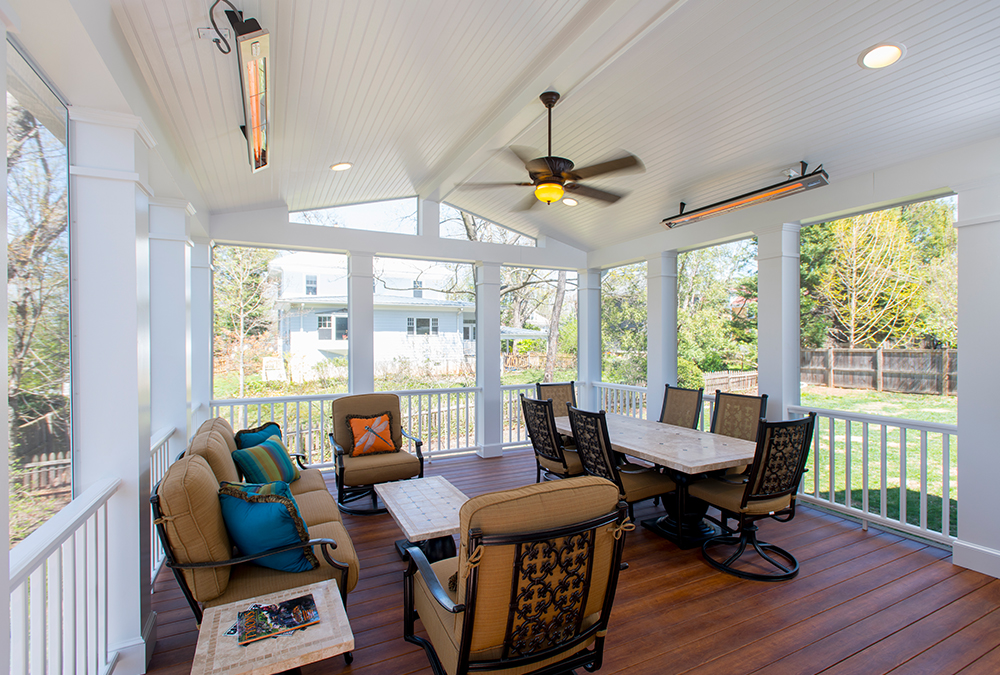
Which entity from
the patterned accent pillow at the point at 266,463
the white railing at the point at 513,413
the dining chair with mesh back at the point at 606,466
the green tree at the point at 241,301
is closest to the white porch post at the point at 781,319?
the dining chair with mesh back at the point at 606,466

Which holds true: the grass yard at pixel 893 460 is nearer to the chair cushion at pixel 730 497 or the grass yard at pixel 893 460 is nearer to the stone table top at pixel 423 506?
the chair cushion at pixel 730 497

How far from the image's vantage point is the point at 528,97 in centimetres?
312

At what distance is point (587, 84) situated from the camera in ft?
10.7

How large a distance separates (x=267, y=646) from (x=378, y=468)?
2473 millimetres

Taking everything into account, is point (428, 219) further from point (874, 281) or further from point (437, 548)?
point (874, 281)

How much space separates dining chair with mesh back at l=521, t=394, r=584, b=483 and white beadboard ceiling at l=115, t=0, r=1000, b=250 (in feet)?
6.52

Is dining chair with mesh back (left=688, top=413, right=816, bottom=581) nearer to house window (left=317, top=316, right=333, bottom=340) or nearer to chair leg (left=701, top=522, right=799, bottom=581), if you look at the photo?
chair leg (left=701, top=522, right=799, bottom=581)

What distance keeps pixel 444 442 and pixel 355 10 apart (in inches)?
187

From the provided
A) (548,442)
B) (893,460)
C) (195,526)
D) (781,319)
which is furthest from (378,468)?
(893,460)

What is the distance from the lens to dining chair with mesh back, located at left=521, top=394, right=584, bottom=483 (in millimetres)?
3975

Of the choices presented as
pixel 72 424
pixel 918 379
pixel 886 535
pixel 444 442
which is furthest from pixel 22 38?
pixel 918 379

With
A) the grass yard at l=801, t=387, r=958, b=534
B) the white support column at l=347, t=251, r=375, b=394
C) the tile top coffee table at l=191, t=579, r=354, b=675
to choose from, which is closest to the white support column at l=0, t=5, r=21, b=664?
the tile top coffee table at l=191, t=579, r=354, b=675

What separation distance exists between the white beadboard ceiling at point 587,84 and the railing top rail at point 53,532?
191 cm

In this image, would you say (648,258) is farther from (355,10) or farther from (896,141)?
(355,10)
